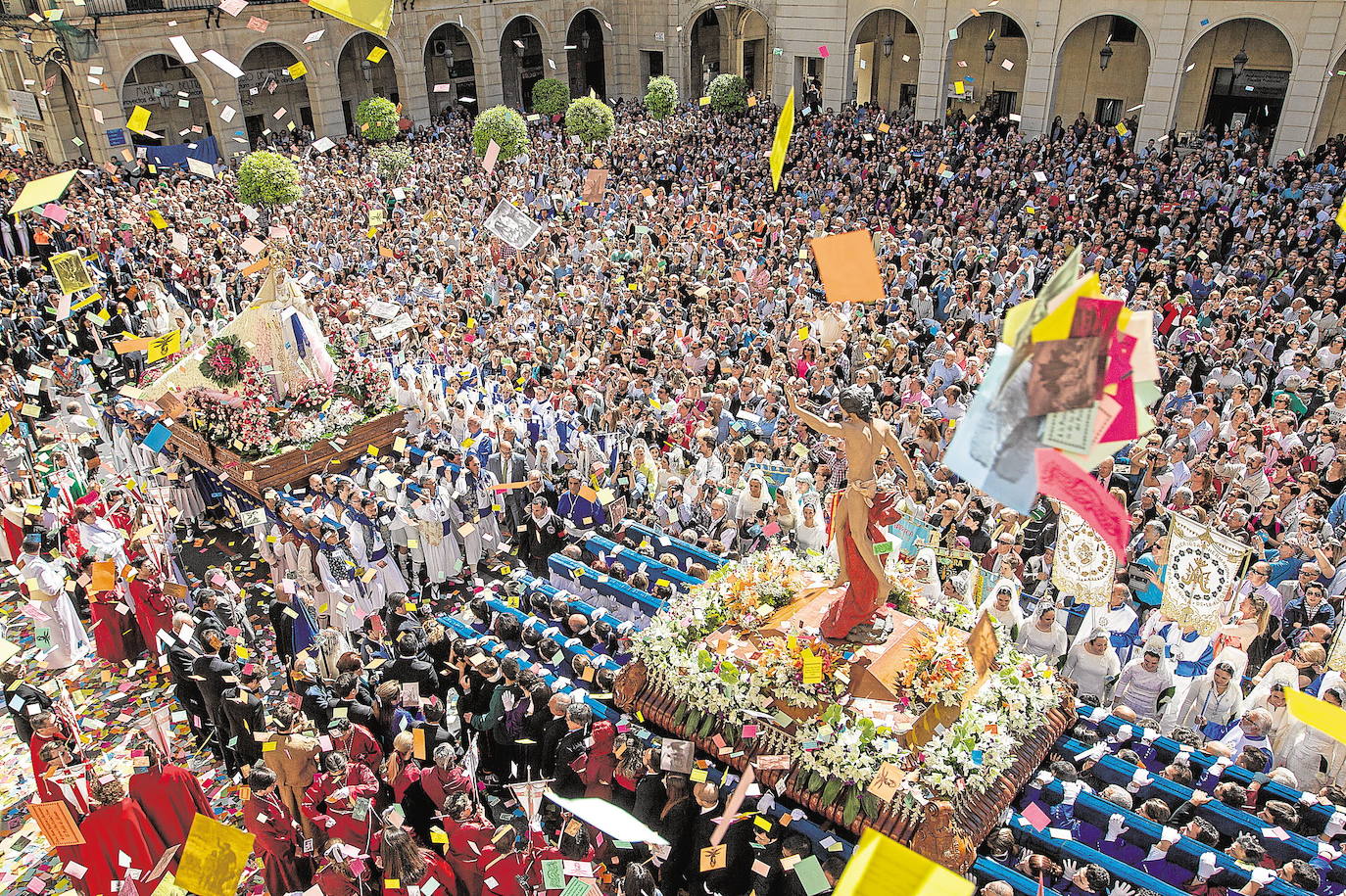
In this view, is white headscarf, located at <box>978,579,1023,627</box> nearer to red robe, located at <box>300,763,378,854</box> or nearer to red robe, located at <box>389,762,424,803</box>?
red robe, located at <box>389,762,424,803</box>

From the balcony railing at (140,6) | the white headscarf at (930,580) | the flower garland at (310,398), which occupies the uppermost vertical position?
the balcony railing at (140,6)

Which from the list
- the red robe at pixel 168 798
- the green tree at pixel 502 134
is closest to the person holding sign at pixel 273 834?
the red robe at pixel 168 798

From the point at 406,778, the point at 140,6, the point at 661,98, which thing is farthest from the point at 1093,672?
the point at 140,6

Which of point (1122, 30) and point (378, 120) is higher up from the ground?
point (1122, 30)

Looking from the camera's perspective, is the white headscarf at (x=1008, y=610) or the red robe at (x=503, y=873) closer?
the red robe at (x=503, y=873)

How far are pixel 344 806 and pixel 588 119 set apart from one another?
26569mm

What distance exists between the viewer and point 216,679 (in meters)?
8.68

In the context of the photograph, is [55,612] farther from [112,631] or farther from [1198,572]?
[1198,572]

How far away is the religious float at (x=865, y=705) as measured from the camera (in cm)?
720

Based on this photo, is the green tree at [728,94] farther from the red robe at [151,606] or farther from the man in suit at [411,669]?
the man in suit at [411,669]

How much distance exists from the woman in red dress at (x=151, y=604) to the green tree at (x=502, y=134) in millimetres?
21521

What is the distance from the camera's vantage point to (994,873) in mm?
6660

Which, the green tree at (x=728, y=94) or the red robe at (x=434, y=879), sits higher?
the green tree at (x=728, y=94)

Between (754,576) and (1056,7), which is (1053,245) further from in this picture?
(1056,7)
